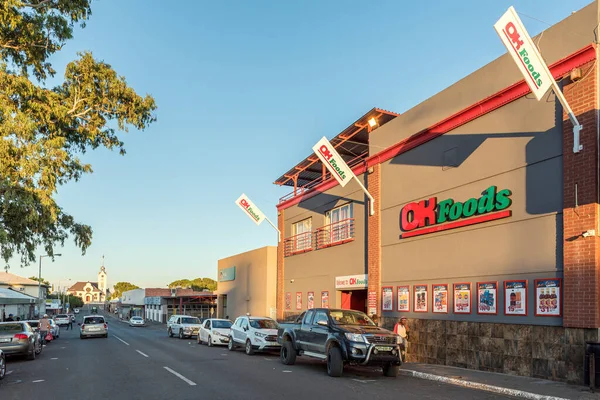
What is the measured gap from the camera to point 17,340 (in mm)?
17969

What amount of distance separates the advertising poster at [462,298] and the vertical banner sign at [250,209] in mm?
15425

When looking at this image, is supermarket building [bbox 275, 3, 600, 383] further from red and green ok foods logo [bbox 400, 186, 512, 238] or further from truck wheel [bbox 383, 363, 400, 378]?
truck wheel [bbox 383, 363, 400, 378]

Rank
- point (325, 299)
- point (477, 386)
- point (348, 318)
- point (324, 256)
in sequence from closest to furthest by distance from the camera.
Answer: point (477, 386)
point (348, 318)
point (325, 299)
point (324, 256)

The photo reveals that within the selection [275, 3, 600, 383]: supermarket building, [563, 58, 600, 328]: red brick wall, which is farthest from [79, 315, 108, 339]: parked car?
[563, 58, 600, 328]: red brick wall

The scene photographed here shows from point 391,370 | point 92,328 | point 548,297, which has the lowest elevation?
point 92,328

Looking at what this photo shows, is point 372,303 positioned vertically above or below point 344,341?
above

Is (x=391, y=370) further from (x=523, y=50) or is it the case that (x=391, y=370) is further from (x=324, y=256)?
(x=324, y=256)

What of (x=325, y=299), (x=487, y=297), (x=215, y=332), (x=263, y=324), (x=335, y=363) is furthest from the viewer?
(x=215, y=332)

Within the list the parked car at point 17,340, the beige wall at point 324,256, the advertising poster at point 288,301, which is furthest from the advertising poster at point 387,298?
the parked car at point 17,340

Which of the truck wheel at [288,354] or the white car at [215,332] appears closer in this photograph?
the truck wheel at [288,354]

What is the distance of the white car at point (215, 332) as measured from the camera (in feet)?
81.8

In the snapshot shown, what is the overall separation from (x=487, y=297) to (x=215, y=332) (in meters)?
15.1

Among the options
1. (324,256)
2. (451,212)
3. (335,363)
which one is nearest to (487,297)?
(451,212)

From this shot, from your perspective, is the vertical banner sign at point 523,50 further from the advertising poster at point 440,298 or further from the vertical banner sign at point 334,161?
the vertical banner sign at point 334,161
